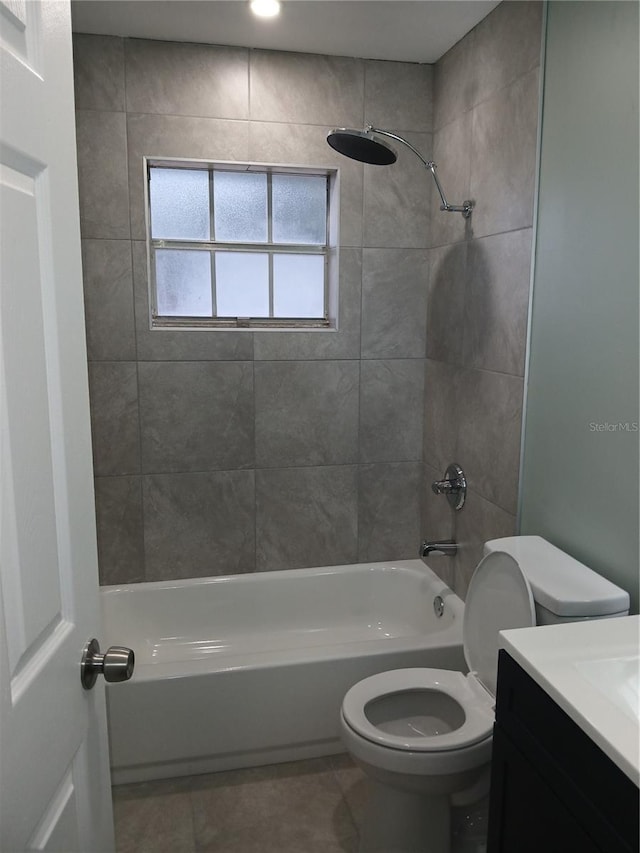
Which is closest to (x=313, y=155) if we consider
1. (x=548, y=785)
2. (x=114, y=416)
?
(x=114, y=416)

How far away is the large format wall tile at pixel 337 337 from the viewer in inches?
108

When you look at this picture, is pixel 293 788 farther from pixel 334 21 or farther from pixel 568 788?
pixel 334 21

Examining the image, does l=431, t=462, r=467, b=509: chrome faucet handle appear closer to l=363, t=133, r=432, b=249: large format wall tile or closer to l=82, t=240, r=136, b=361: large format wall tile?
l=363, t=133, r=432, b=249: large format wall tile

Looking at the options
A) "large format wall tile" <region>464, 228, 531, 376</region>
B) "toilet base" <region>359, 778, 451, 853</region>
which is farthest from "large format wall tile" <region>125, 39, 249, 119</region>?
"toilet base" <region>359, 778, 451, 853</region>

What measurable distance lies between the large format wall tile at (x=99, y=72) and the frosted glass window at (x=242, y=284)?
70cm

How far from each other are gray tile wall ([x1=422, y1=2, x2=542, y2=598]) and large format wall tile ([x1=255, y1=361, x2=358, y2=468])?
0.37 m

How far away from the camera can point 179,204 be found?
2701 millimetres

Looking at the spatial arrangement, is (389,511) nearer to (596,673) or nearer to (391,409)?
(391,409)

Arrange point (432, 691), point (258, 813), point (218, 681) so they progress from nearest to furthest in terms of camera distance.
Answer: point (432, 691)
point (258, 813)
point (218, 681)

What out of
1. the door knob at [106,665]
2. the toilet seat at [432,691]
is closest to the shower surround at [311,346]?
the toilet seat at [432,691]

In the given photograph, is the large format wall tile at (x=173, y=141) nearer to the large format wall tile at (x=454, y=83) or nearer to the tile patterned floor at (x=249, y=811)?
the large format wall tile at (x=454, y=83)

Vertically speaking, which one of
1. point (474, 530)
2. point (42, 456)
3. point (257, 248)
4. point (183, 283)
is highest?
point (257, 248)

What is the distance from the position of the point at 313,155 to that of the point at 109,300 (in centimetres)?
101

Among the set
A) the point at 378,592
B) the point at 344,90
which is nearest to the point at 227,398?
the point at 378,592
